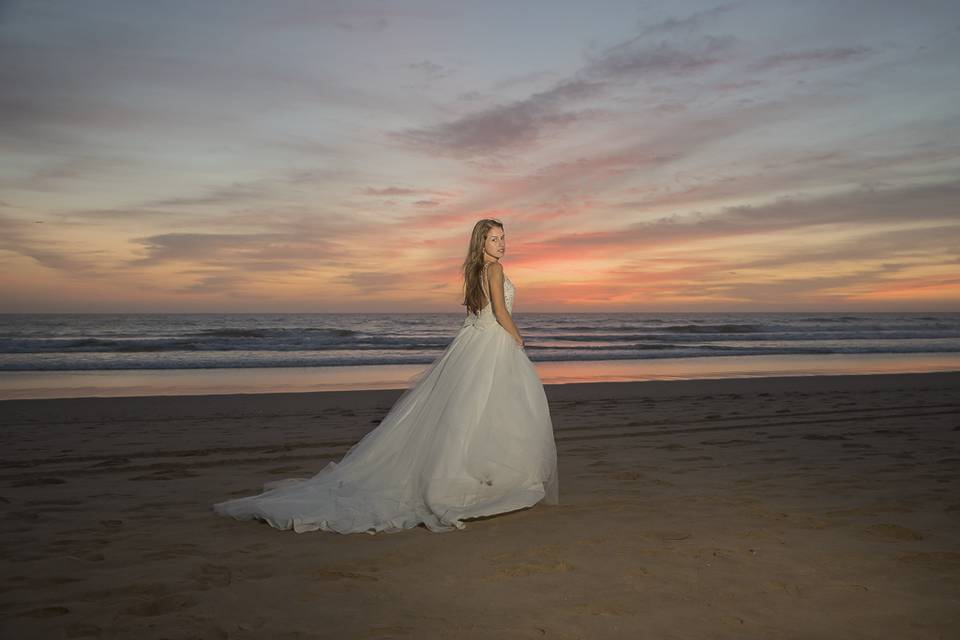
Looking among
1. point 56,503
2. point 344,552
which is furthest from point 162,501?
point 344,552

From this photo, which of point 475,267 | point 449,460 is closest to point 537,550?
point 449,460

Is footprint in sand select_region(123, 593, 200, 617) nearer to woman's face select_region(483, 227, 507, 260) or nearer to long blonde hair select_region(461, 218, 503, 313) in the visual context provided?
long blonde hair select_region(461, 218, 503, 313)

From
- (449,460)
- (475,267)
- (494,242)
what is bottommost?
(449,460)

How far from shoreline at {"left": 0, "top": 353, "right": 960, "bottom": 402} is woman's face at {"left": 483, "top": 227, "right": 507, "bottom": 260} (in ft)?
31.5

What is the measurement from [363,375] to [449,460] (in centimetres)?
1362

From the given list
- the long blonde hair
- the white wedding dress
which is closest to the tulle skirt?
the white wedding dress

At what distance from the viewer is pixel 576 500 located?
539cm

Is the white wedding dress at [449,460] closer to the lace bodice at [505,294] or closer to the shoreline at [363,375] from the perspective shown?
the lace bodice at [505,294]

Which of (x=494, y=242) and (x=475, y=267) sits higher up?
(x=494, y=242)

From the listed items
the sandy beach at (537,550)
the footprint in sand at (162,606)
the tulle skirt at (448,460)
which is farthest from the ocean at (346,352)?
the footprint in sand at (162,606)

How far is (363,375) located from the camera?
59.9 ft

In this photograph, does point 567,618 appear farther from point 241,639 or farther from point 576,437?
point 576,437

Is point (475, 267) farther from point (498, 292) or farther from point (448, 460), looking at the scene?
point (448, 460)

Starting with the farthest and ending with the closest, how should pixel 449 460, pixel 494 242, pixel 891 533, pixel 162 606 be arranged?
pixel 494 242
pixel 449 460
pixel 891 533
pixel 162 606
